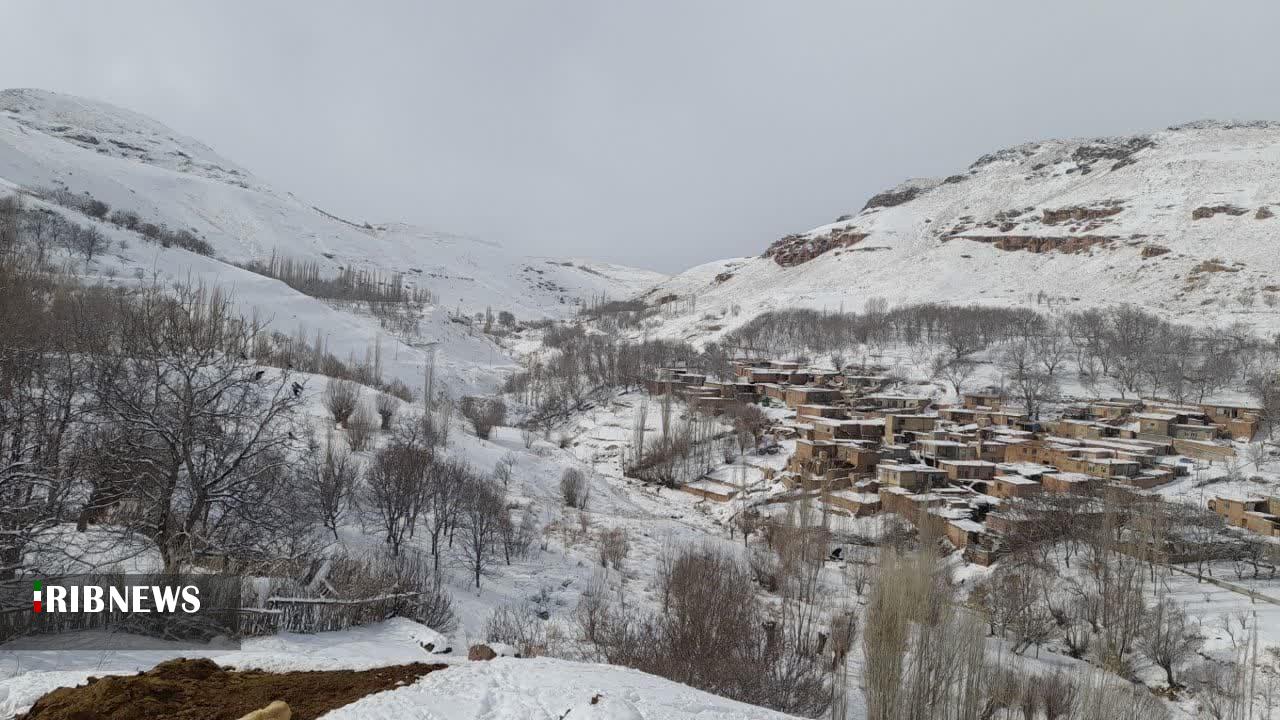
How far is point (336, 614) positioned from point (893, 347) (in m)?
59.4

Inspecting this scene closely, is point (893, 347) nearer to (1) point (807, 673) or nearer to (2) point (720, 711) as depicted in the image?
(1) point (807, 673)

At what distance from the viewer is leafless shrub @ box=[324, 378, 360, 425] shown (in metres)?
23.8

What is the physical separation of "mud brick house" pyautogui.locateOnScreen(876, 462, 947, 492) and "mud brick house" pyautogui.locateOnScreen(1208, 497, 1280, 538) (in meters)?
9.88

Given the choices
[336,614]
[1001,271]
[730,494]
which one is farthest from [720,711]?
[1001,271]

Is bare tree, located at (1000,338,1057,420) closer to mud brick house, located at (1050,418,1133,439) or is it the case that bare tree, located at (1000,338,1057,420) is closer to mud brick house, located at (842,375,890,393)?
mud brick house, located at (1050,418,1133,439)

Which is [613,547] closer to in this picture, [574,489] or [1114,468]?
[574,489]

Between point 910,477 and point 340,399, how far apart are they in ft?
84.0

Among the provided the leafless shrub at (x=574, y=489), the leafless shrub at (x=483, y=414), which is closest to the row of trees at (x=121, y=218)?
the leafless shrub at (x=483, y=414)

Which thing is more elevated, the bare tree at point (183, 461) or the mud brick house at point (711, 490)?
the bare tree at point (183, 461)

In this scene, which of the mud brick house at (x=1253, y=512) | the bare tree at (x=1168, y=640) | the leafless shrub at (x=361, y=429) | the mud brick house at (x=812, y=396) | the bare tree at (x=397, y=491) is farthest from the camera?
the mud brick house at (x=812, y=396)

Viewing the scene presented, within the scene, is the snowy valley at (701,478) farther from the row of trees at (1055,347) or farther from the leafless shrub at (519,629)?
the row of trees at (1055,347)

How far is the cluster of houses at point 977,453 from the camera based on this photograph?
2497 cm

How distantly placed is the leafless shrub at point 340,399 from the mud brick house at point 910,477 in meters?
24.0

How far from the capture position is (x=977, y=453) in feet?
104
